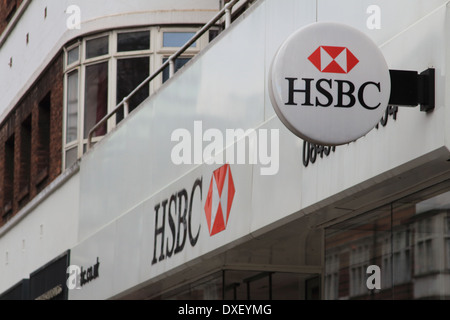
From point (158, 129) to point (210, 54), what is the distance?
1.91 m

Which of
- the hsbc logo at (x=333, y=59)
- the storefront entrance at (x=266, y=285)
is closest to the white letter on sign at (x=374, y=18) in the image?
the hsbc logo at (x=333, y=59)

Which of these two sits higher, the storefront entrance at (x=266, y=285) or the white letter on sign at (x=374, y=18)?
the white letter on sign at (x=374, y=18)

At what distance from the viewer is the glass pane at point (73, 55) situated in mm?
20781

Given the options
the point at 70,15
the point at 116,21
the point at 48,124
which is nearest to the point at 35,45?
the point at 48,124

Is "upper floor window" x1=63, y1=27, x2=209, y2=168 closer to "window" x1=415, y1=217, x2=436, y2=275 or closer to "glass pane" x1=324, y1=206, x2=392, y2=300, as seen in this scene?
"glass pane" x1=324, y1=206, x2=392, y2=300

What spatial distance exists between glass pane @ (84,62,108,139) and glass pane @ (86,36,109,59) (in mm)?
200

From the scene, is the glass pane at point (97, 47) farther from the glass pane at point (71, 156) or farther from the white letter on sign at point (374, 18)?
the white letter on sign at point (374, 18)

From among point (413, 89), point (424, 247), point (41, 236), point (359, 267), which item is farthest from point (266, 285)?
point (41, 236)

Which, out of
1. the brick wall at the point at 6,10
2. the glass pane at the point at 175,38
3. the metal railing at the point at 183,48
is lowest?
the metal railing at the point at 183,48

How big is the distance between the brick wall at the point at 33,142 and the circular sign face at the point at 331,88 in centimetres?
1300

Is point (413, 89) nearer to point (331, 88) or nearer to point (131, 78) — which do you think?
point (331, 88)

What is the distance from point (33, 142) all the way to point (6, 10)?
481 cm

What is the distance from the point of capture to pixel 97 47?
20.0 metres

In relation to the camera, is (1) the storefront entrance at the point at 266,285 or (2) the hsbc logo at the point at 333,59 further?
(1) the storefront entrance at the point at 266,285
